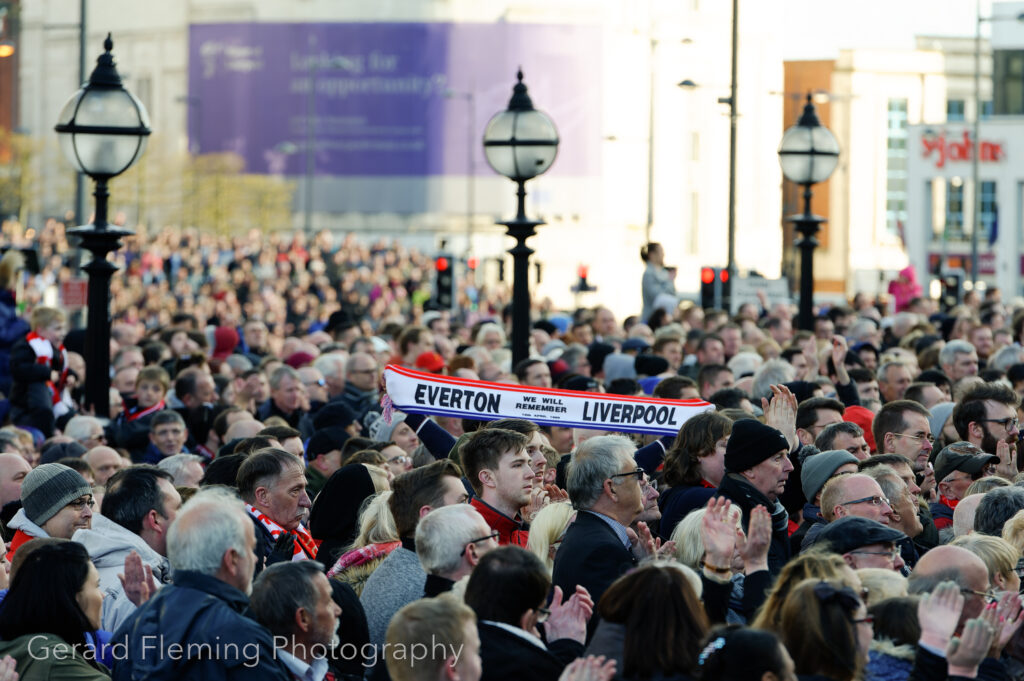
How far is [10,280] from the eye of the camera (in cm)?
1666

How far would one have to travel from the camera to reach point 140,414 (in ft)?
43.7

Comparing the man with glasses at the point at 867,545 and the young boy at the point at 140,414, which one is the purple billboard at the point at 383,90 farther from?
the man with glasses at the point at 867,545

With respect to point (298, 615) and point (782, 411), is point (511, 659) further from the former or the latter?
point (782, 411)

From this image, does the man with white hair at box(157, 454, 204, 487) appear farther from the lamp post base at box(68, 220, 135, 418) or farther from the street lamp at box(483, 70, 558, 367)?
the street lamp at box(483, 70, 558, 367)

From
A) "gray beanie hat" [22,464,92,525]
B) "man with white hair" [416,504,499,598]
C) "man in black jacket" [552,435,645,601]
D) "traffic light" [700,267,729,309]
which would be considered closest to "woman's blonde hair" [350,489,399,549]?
"man in black jacket" [552,435,645,601]

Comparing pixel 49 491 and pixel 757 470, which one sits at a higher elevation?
pixel 757 470

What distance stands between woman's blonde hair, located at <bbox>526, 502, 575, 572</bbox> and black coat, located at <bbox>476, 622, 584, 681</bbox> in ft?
5.34

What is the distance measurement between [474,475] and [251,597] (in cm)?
202

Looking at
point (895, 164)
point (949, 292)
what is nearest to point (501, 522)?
point (949, 292)

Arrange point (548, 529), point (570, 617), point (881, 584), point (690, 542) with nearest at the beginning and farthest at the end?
point (881, 584) → point (570, 617) → point (690, 542) → point (548, 529)

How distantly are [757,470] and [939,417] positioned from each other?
12.7ft

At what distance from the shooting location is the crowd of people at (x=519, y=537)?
560 cm

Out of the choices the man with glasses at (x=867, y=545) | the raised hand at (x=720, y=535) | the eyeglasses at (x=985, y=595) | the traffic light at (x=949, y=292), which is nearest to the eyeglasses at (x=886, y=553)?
the man with glasses at (x=867, y=545)

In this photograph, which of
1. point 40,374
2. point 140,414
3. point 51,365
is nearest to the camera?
point 140,414
